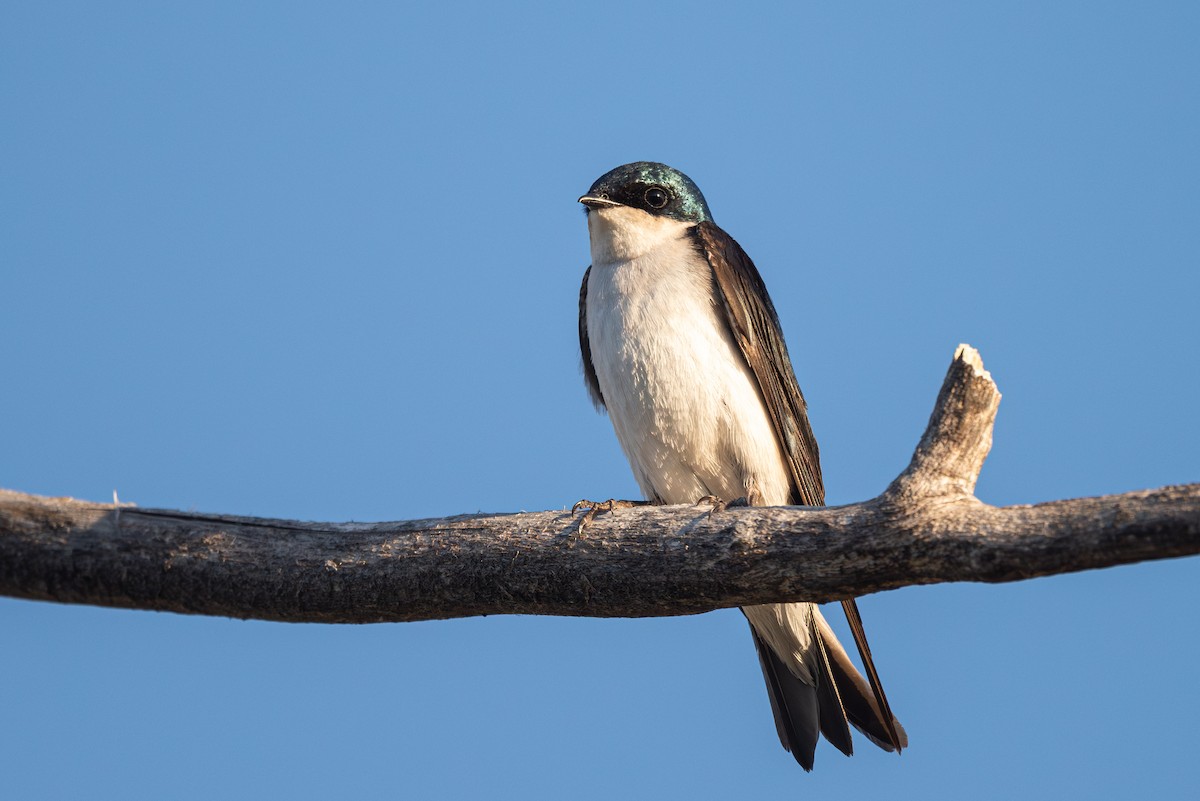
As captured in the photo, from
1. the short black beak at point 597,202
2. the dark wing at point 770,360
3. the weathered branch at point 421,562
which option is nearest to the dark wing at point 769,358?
the dark wing at point 770,360

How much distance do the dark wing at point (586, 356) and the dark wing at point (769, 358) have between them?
0.69 m

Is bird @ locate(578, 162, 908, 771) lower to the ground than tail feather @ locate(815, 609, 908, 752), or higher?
higher

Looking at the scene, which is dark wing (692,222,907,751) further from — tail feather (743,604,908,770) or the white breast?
tail feather (743,604,908,770)

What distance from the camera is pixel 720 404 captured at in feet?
18.7

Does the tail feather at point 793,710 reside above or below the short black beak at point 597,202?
below

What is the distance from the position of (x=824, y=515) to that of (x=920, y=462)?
37 centimetres

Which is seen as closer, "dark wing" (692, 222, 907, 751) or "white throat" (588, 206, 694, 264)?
"dark wing" (692, 222, 907, 751)

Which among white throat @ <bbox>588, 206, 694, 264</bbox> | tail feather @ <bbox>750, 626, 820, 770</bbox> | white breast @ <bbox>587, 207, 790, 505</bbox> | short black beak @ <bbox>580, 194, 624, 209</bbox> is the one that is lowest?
tail feather @ <bbox>750, 626, 820, 770</bbox>

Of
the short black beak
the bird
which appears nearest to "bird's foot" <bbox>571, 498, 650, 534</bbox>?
the bird

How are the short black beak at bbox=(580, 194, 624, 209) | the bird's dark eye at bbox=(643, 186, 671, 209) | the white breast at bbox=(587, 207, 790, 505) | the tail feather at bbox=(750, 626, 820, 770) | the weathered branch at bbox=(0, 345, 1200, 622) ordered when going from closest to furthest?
the weathered branch at bbox=(0, 345, 1200, 622) < the tail feather at bbox=(750, 626, 820, 770) < the white breast at bbox=(587, 207, 790, 505) < the short black beak at bbox=(580, 194, 624, 209) < the bird's dark eye at bbox=(643, 186, 671, 209)

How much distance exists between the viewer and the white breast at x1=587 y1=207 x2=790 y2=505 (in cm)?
568

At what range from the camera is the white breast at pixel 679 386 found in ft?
18.6

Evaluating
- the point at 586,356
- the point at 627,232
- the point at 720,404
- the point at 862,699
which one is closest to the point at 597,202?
the point at 627,232

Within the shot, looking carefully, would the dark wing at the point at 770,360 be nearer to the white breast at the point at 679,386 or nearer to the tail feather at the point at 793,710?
the white breast at the point at 679,386
